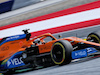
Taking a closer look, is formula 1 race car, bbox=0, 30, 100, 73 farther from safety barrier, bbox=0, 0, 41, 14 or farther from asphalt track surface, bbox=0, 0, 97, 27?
safety barrier, bbox=0, 0, 41, 14

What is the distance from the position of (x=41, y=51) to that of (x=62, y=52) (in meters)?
0.98

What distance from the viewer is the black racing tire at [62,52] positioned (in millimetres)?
4395

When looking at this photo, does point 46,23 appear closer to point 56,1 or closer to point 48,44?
point 56,1

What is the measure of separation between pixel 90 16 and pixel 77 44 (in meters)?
3.77

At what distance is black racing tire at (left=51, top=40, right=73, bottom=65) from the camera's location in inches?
173

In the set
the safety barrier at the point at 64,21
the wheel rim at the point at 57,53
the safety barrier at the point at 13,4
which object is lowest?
the wheel rim at the point at 57,53

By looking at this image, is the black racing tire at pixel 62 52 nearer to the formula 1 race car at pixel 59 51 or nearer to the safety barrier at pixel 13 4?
the formula 1 race car at pixel 59 51

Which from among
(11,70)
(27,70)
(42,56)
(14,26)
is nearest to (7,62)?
(11,70)

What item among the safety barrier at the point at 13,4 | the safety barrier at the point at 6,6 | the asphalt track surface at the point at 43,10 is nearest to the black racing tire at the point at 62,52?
the asphalt track surface at the point at 43,10

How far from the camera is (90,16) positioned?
8.45m

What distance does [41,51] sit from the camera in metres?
5.34

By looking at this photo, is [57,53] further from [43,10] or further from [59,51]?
[43,10]

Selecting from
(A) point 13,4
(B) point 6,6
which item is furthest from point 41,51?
(B) point 6,6

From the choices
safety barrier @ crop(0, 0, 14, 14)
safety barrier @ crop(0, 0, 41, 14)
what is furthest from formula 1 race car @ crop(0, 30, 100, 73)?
safety barrier @ crop(0, 0, 14, 14)
